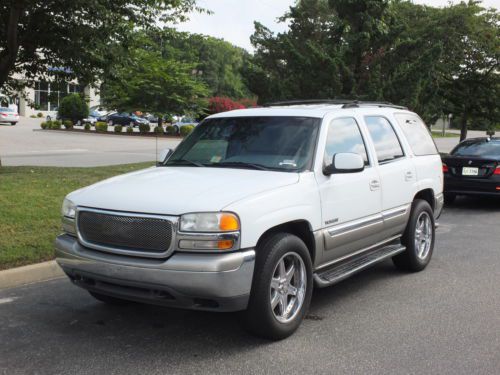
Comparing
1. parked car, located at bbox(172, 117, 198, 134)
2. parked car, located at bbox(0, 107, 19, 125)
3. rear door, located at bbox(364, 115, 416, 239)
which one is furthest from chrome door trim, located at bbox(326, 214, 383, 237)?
parked car, located at bbox(0, 107, 19, 125)

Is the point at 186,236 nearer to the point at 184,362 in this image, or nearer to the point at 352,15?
the point at 184,362

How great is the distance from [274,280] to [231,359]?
665 millimetres

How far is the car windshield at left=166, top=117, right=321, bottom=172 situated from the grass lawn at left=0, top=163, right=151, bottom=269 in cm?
214

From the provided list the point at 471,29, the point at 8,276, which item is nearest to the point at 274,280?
the point at 8,276

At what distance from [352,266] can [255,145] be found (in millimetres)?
1396

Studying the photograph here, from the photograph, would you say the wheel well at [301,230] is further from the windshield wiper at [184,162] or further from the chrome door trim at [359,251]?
the windshield wiper at [184,162]

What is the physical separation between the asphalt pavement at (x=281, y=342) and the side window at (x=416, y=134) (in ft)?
5.09

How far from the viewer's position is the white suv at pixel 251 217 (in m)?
3.90

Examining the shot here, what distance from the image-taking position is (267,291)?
13.3 feet

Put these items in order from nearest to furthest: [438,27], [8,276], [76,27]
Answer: [8,276] → [76,27] → [438,27]

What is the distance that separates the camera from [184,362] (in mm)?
Answer: 3902

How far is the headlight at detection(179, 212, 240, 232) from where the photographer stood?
→ 3.88 metres

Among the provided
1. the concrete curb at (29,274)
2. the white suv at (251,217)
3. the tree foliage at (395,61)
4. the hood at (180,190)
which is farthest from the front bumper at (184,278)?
the tree foliage at (395,61)

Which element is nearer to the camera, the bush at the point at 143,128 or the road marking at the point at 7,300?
the road marking at the point at 7,300
